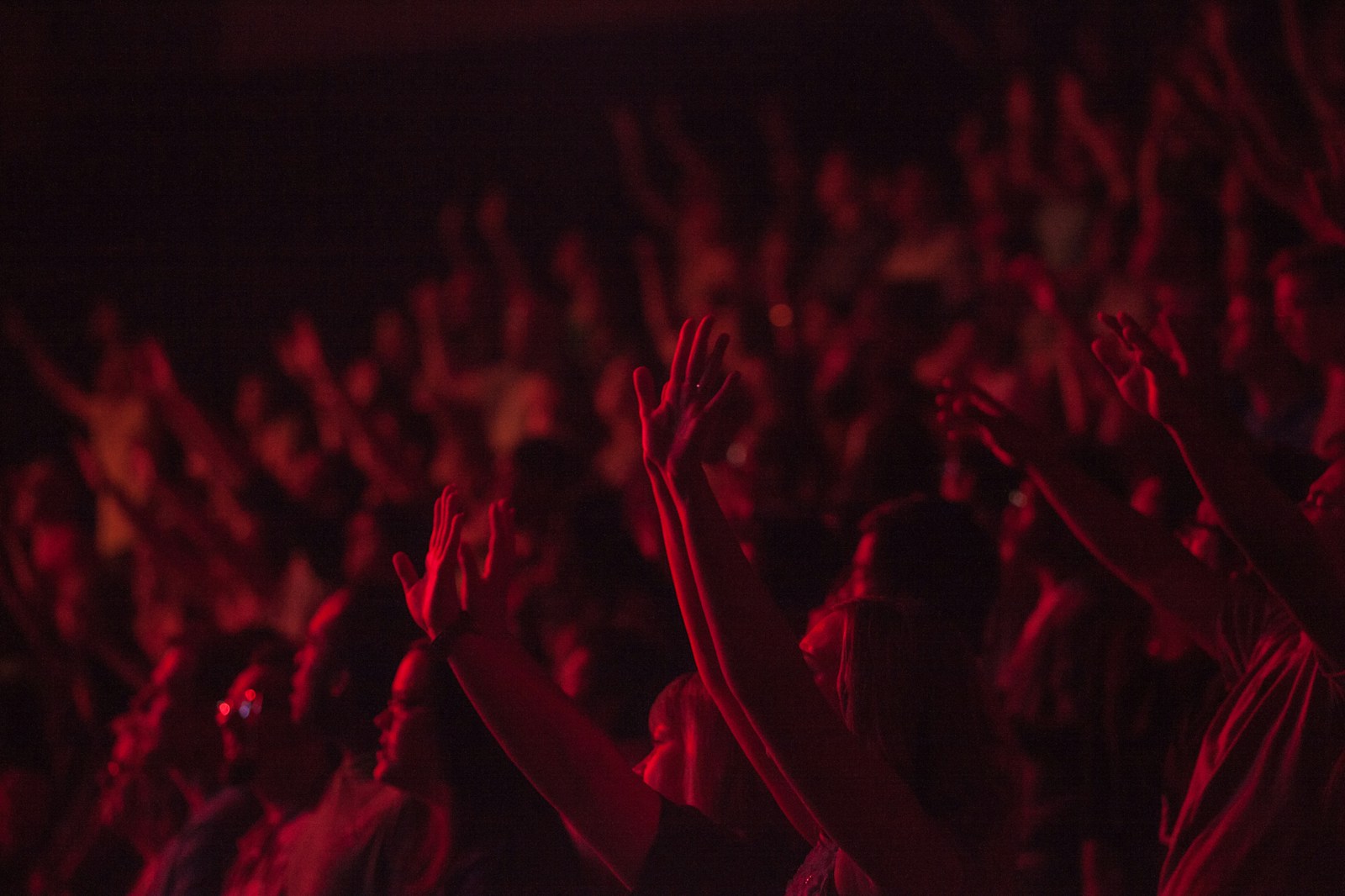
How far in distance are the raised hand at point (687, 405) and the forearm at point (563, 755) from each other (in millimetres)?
378

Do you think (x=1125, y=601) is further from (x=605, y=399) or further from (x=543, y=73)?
(x=543, y=73)

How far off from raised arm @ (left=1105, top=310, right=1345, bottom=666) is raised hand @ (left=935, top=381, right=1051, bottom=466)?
0.50 metres

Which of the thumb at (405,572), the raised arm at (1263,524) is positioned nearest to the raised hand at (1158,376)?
the raised arm at (1263,524)

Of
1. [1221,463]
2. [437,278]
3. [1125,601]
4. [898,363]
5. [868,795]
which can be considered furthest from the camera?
[437,278]

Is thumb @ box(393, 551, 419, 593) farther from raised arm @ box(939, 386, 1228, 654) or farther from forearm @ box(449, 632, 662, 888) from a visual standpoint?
raised arm @ box(939, 386, 1228, 654)

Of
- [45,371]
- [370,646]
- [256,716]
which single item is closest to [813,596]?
[370,646]

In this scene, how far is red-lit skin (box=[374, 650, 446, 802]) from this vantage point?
2094 millimetres

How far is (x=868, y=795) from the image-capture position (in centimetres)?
148

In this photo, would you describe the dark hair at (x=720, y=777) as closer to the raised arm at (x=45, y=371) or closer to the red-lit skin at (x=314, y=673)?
the red-lit skin at (x=314, y=673)

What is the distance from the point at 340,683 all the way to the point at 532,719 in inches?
27.6

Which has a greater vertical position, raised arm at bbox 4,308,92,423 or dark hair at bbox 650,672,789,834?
raised arm at bbox 4,308,92,423

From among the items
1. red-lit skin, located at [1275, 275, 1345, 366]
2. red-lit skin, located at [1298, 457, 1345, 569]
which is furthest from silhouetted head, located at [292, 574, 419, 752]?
red-lit skin, located at [1275, 275, 1345, 366]

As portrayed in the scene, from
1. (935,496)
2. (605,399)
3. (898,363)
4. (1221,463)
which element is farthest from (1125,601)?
(605,399)

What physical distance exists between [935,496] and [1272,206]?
2.70 m
